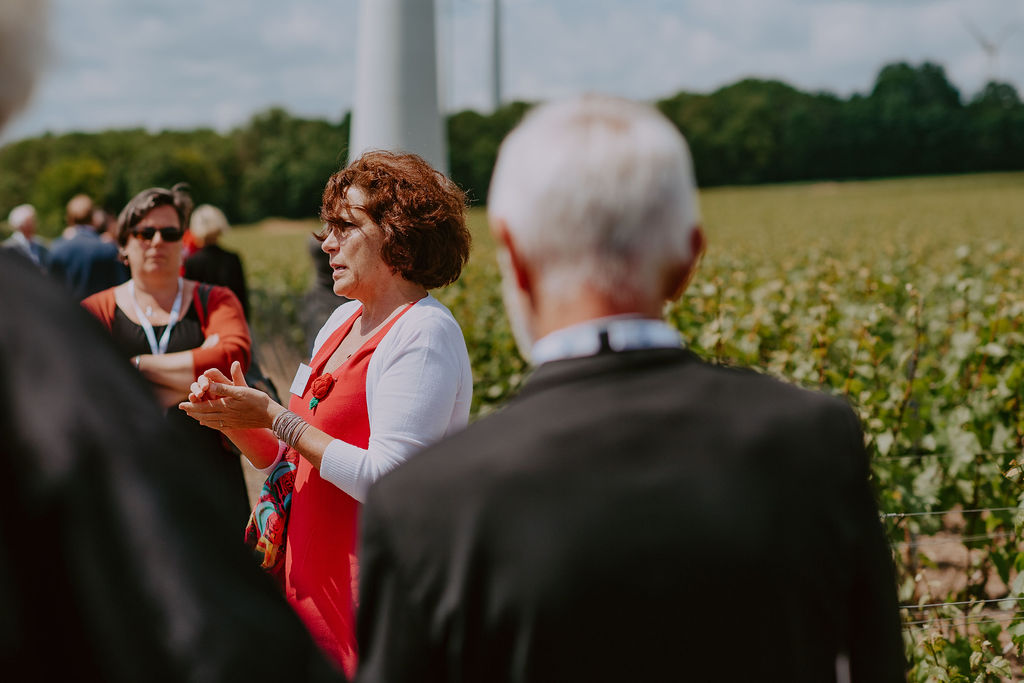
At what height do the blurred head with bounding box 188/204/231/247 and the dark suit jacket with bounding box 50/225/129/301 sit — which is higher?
the blurred head with bounding box 188/204/231/247

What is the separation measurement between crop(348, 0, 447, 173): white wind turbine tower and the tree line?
67441 mm

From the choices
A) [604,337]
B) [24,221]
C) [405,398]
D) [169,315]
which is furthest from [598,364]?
[24,221]

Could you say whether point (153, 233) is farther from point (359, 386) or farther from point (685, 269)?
point (685, 269)

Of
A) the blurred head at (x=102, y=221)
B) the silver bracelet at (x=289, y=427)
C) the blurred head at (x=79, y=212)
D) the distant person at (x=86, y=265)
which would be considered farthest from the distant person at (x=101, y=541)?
the blurred head at (x=102, y=221)

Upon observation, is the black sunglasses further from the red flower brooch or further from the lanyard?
the red flower brooch

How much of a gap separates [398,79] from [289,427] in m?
4.87

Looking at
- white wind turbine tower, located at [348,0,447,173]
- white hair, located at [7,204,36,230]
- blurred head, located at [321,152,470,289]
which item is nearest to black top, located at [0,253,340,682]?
blurred head, located at [321,152,470,289]

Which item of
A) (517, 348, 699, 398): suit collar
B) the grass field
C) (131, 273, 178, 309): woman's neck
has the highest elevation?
(517, 348, 699, 398): suit collar

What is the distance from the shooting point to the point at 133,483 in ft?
2.81

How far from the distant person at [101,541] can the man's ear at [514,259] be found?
499 millimetres

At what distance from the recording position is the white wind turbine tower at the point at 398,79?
21.3 ft

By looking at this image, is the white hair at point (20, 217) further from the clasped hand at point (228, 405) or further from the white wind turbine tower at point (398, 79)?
the clasped hand at point (228, 405)

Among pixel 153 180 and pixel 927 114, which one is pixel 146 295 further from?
pixel 927 114

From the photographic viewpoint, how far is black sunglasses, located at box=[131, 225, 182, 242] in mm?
3543
